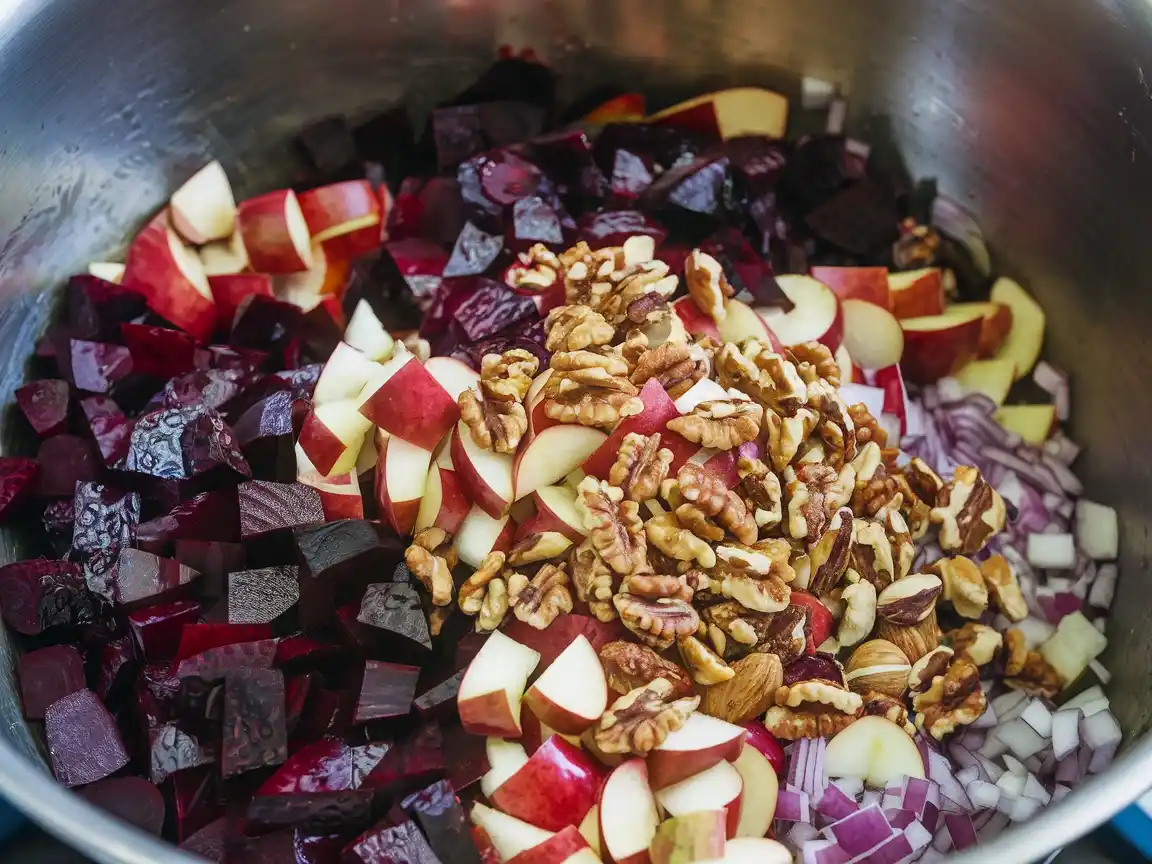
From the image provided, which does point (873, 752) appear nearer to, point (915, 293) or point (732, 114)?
point (915, 293)

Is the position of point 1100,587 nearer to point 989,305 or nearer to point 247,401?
point 989,305

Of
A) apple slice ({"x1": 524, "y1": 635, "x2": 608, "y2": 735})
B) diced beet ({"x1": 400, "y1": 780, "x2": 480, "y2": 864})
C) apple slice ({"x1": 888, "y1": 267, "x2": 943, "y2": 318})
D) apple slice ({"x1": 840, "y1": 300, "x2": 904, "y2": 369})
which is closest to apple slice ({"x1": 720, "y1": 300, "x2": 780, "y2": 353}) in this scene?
apple slice ({"x1": 840, "y1": 300, "x2": 904, "y2": 369})

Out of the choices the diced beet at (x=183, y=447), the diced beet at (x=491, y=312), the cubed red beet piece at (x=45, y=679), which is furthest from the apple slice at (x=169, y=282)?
the cubed red beet piece at (x=45, y=679)

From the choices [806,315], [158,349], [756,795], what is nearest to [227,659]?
[158,349]

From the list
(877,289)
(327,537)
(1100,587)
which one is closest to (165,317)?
(327,537)

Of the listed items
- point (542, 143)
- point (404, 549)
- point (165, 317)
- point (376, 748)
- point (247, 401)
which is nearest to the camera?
point (376, 748)

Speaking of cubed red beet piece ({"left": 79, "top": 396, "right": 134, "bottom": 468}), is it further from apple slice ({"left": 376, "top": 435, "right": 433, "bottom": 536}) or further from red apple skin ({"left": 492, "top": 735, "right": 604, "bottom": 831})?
red apple skin ({"left": 492, "top": 735, "right": 604, "bottom": 831})
